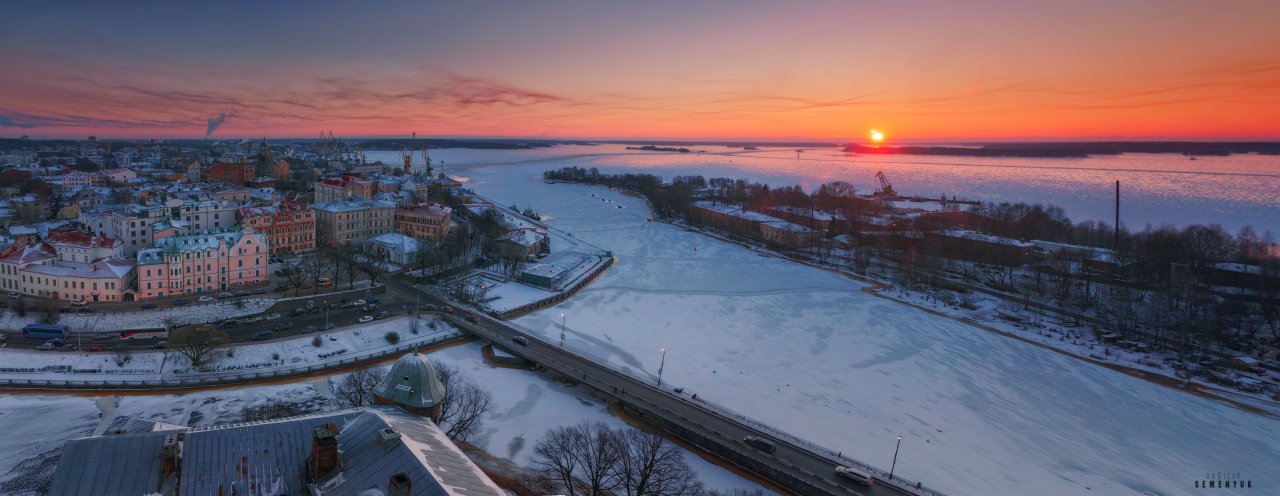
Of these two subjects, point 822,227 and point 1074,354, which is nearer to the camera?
point 1074,354

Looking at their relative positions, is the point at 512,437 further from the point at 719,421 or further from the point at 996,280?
the point at 996,280

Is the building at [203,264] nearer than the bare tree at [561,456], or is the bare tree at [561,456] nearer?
the bare tree at [561,456]

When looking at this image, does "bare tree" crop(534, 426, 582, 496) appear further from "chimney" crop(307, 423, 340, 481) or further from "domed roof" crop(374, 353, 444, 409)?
"chimney" crop(307, 423, 340, 481)

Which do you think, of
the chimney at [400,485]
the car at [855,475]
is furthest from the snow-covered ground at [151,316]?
the car at [855,475]

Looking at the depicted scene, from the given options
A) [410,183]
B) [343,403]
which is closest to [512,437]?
[343,403]

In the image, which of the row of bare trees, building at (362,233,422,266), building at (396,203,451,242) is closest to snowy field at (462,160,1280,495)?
the row of bare trees

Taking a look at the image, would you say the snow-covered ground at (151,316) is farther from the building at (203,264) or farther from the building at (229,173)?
the building at (229,173)
